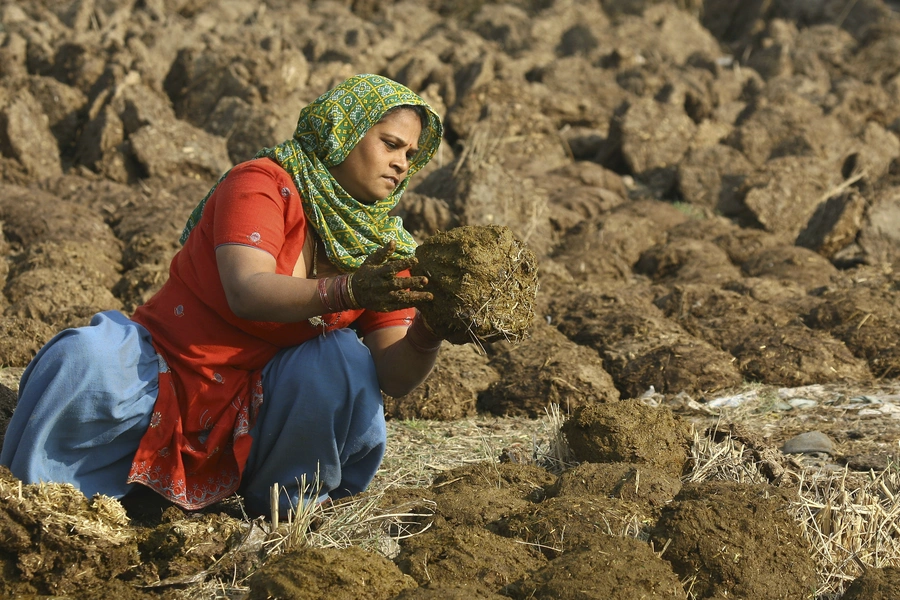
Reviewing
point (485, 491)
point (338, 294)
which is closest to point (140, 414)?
point (338, 294)

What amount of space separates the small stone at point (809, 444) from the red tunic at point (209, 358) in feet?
5.90

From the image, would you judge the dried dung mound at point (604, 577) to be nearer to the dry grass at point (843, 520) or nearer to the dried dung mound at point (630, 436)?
the dry grass at point (843, 520)

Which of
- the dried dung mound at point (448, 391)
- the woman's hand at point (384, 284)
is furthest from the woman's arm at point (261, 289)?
the dried dung mound at point (448, 391)

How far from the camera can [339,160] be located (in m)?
3.11

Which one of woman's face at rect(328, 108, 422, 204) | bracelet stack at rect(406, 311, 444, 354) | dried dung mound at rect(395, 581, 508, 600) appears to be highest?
woman's face at rect(328, 108, 422, 204)

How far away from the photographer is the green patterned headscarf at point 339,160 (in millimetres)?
3092

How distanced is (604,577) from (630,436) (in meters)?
0.96

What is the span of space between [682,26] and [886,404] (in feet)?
45.2

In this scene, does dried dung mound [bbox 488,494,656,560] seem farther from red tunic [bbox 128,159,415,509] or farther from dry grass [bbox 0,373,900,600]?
red tunic [bbox 128,159,415,509]

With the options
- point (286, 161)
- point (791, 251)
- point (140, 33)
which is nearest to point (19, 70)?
point (140, 33)

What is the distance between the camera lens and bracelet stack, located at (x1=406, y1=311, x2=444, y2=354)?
287 cm

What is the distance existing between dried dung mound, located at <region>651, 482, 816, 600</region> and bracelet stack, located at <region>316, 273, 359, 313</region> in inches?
38.1

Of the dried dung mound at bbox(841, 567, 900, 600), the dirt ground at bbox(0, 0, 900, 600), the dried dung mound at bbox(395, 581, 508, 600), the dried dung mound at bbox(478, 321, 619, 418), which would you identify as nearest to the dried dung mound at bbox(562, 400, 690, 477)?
the dirt ground at bbox(0, 0, 900, 600)

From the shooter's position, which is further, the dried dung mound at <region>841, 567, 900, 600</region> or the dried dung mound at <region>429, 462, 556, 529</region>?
the dried dung mound at <region>429, 462, 556, 529</region>
